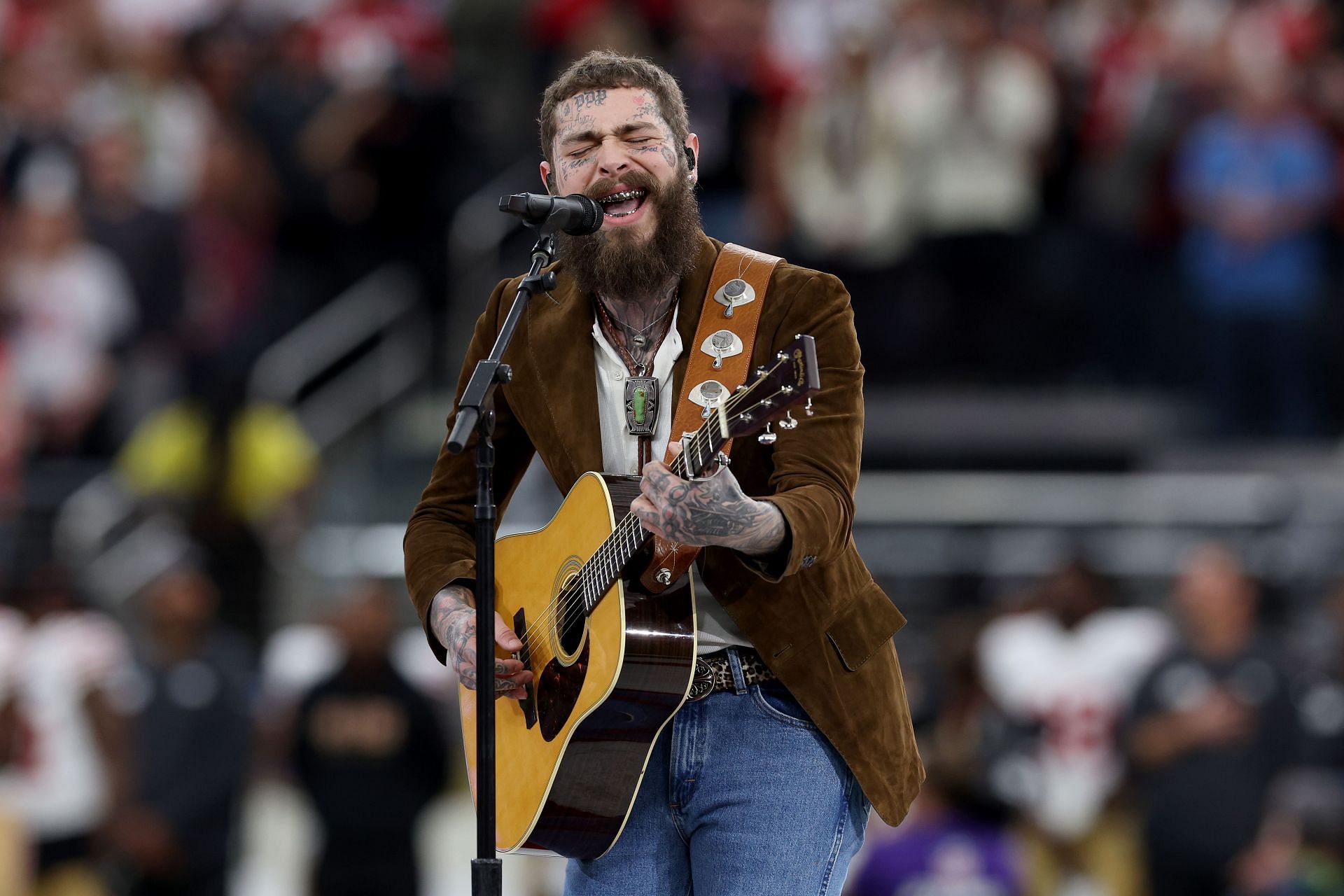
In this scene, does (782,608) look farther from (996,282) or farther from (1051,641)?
(996,282)

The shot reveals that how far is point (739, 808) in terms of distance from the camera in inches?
145

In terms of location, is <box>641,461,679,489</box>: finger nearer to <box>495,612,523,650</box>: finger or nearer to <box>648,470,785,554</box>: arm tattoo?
<box>648,470,785,554</box>: arm tattoo

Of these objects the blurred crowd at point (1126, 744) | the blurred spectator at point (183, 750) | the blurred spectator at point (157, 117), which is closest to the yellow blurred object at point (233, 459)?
the blurred spectator at point (183, 750)

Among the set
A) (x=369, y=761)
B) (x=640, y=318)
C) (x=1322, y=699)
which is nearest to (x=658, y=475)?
(x=640, y=318)

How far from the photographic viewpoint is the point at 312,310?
37.8ft

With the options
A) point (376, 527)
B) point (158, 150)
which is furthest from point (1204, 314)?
point (158, 150)

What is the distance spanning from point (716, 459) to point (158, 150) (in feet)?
30.0

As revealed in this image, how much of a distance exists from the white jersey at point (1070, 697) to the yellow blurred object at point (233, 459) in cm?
391

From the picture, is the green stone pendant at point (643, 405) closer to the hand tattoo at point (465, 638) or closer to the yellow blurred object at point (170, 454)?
the hand tattoo at point (465, 638)

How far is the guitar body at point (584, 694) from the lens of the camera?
3588 mm

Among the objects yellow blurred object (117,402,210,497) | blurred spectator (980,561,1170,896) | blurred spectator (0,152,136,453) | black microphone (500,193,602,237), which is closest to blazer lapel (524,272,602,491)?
black microphone (500,193,602,237)

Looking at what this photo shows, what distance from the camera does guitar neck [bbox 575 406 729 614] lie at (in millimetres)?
3459

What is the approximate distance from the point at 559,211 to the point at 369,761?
18.2 ft

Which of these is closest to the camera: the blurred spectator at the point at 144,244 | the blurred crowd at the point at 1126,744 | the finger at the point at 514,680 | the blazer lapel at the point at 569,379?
the blazer lapel at the point at 569,379
